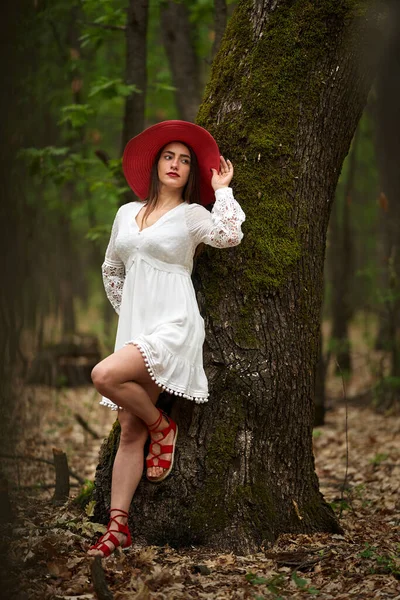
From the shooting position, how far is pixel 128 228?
4.33 m

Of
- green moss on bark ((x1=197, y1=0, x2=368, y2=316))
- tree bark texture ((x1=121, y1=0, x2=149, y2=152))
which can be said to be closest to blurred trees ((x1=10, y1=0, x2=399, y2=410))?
tree bark texture ((x1=121, y1=0, x2=149, y2=152))

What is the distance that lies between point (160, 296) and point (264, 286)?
2.23ft

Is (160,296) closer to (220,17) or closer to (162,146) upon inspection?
(162,146)

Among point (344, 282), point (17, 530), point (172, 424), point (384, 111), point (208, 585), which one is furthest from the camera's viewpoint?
point (384, 111)

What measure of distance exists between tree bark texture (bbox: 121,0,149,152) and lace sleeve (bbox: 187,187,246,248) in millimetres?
3139

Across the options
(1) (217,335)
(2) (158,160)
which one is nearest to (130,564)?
(1) (217,335)

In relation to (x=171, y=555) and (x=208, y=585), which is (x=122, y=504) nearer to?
(x=171, y=555)

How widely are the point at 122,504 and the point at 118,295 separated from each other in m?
1.37

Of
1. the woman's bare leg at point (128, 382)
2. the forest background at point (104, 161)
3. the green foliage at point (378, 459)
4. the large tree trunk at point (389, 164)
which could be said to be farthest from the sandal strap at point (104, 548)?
the large tree trunk at point (389, 164)

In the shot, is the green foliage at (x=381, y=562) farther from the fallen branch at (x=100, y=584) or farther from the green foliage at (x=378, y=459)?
the green foliage at (x=378, y=459)

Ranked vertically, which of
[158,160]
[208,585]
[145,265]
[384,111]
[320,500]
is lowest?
[208,585]

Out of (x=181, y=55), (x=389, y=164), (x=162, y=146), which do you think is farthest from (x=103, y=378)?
(x=389, y=164)

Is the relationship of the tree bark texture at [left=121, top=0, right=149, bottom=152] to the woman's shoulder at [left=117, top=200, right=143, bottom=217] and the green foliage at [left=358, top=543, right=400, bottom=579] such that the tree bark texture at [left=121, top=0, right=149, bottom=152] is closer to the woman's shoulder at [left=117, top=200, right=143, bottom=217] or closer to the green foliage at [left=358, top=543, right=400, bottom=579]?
the woman's shoulder at [left=117, top=200, right=143, bottom=217]

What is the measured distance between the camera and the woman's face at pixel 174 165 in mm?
4355
